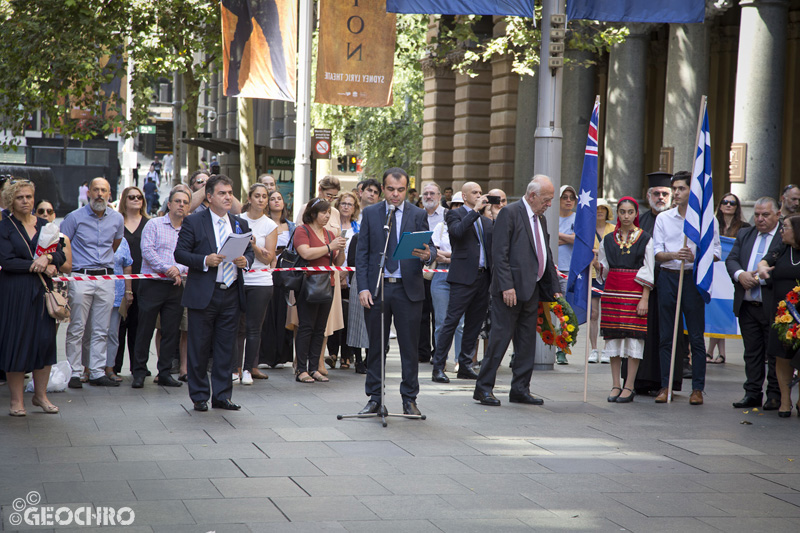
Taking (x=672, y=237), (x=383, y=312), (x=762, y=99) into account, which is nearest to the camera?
(x=383, y=312)

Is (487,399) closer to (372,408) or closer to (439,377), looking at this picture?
(372,408)

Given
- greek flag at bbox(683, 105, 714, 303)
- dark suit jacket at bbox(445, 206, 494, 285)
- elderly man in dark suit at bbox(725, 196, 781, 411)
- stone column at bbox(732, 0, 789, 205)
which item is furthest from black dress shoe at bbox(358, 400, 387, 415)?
stone column at bbox(732, 0, 789, 205)

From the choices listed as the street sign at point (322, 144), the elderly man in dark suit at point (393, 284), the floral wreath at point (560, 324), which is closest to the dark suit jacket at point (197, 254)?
the elderly man in dark suit at point (393, 284)

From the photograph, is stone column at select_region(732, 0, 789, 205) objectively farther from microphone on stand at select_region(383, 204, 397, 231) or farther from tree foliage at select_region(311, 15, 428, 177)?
tree foliage at select_region(311, 15, 428, 177)

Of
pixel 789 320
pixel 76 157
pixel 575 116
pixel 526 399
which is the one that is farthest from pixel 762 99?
pixel 76 157

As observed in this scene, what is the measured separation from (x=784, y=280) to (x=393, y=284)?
3822mm

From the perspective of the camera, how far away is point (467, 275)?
11.6 metres

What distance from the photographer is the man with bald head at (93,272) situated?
10586mm

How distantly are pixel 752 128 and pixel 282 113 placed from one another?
38.1 meters

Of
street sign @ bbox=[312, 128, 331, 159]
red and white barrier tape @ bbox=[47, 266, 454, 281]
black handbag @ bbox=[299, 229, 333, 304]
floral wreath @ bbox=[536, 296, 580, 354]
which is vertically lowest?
floral wreath @ bbox=[536, 296, 580, 354]

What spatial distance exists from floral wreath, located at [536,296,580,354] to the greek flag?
129cm

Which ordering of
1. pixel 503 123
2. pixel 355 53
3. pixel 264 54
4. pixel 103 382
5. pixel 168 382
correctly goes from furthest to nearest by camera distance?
pixel 503 123, pixel 355 53, pixel 264 54, pixel 168 382, pixel 103 382

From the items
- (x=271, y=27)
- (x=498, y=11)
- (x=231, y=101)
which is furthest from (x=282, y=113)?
(x=498, y=11)

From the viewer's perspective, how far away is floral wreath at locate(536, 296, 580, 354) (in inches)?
417
